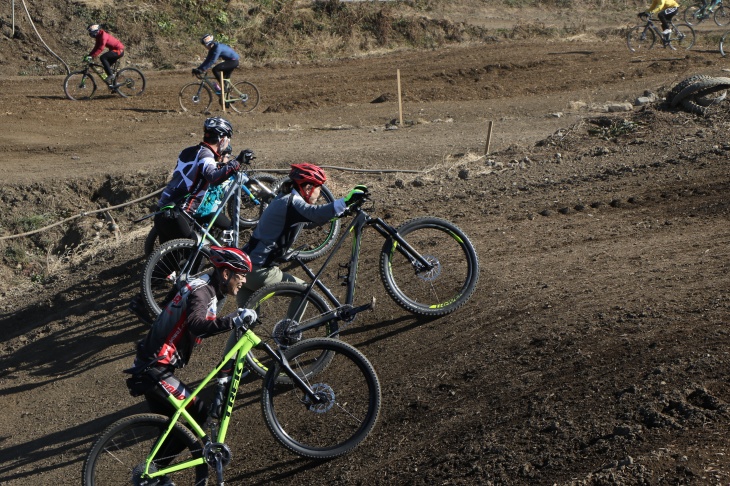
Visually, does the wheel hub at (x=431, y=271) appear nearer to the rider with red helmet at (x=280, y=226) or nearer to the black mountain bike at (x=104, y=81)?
the rider with red helmet at (x=280, y=226)

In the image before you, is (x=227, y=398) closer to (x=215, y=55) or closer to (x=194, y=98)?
(x=194, y=98)

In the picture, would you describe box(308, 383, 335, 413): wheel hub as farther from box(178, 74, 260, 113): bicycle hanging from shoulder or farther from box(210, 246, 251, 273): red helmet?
box(178, 74, 260, 113): bicycle hanging from shoulder

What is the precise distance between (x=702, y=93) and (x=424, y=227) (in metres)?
9.32

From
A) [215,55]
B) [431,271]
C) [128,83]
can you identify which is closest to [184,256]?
[431,271]

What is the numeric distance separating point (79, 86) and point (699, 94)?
16.2 meters

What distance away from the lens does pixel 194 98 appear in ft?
70.5

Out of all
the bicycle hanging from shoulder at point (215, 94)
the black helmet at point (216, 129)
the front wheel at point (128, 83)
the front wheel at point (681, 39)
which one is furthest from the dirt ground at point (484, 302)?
the front wheel at point (681, 39)

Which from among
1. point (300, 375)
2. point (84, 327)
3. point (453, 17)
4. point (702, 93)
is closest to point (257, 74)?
point (453, 17)

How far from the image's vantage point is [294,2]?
104 ft

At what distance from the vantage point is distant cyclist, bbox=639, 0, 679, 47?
84.5 ft

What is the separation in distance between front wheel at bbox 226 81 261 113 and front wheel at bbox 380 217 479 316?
14434mm

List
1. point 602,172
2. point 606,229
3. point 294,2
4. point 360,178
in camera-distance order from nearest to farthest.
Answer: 1. point 606,229
2. point 602,172
3. point 360,178
4. point 294,2

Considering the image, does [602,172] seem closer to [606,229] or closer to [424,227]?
[606,229]

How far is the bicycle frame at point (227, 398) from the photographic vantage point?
19.4 feet
